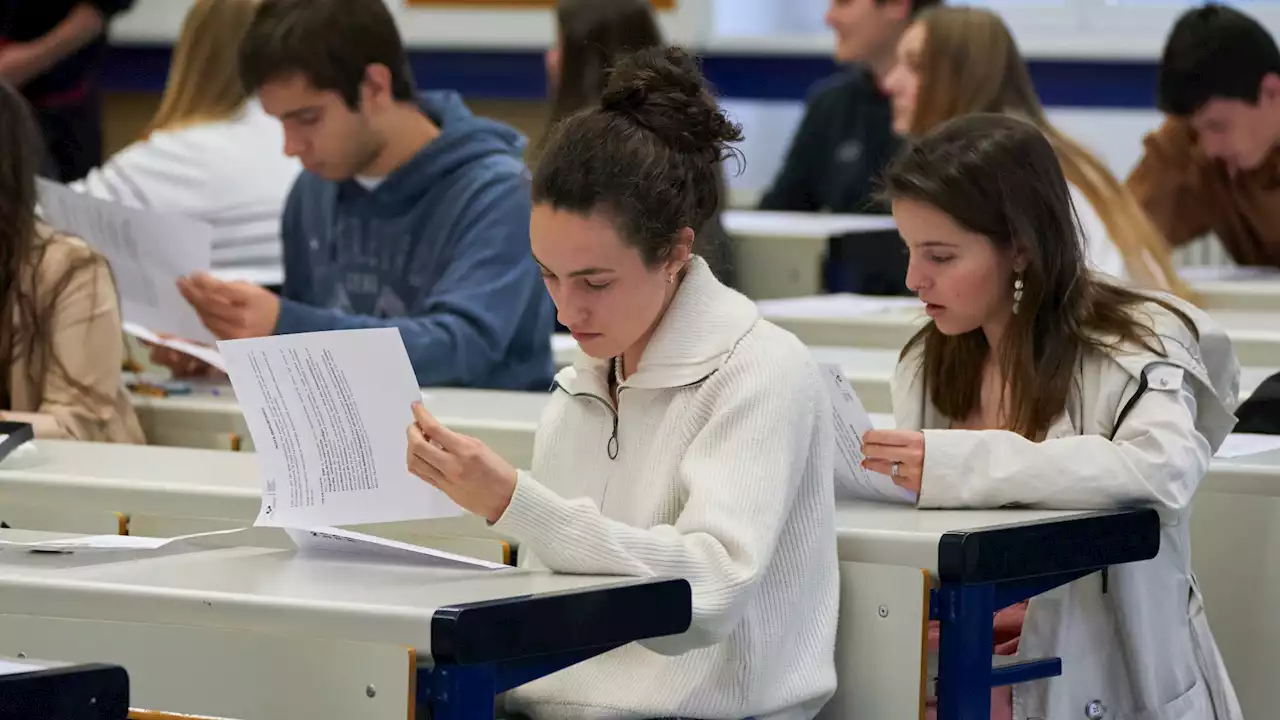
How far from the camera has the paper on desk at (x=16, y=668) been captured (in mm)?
1314

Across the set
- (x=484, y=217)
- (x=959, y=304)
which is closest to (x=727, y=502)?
(x=959, y=304)

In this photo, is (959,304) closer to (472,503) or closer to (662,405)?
(662,405)

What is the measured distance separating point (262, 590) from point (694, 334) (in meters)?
0.47

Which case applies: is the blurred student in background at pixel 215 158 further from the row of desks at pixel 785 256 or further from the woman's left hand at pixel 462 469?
the woman's left hand at pixel 462 469

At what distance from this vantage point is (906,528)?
6.33 feet

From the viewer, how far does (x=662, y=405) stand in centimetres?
184

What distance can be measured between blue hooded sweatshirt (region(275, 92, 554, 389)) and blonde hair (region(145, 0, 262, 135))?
900 mm

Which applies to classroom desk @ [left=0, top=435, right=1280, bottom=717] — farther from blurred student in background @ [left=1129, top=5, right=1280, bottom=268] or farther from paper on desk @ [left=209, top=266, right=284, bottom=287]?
blurred student in background @ [left=1129, top=5, right=1280, bottom=268]

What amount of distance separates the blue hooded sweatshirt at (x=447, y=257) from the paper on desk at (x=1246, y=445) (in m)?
1.09

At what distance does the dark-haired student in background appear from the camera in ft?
5.57

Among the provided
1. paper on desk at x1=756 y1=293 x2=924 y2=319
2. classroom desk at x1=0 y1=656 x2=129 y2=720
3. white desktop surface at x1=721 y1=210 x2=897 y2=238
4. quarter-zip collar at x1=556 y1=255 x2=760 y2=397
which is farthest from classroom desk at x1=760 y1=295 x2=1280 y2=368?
classroom desk at x1=0 y1=656 x2=129 y2=720

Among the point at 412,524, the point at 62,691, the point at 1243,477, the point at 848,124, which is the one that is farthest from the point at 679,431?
the point at 848,124

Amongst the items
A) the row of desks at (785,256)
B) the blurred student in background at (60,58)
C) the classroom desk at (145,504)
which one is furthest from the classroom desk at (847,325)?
the blurred student in background at (60,58)

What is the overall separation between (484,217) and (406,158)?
0.64ft
